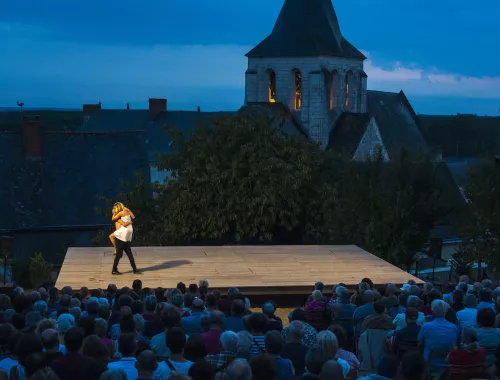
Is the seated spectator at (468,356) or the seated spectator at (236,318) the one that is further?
the seated spectator at (236,318)

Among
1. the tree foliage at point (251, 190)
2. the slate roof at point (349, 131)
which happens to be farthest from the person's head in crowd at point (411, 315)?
the slate roof at point (349, 131)

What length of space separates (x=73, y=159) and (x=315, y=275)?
94.1 ft

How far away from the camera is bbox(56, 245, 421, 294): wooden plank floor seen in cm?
1811

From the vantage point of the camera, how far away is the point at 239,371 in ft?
23.6

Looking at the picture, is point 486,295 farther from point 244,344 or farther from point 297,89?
point 297,89

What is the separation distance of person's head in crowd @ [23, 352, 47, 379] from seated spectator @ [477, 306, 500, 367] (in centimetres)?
494

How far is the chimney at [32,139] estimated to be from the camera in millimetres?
44781

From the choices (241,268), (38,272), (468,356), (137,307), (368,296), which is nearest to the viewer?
(468,356)

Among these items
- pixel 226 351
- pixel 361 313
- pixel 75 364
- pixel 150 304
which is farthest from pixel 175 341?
pixel 361 313

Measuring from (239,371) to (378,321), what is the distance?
4132 mm

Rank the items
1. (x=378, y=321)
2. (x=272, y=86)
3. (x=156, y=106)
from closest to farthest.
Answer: (x=378, y=321), (x=272, y=86), (x=156, y=106)

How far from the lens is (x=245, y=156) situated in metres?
30.7

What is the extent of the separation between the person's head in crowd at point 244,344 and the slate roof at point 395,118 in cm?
6610

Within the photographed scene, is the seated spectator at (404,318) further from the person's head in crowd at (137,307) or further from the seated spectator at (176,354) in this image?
the seated spectator at (176,354)
